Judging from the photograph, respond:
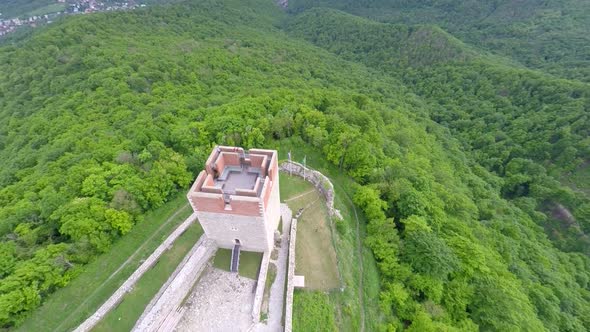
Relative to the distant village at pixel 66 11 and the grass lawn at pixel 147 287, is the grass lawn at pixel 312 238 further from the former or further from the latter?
the distant village at pixel 66 11

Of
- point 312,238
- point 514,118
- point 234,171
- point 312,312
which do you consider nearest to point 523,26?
point 514,118

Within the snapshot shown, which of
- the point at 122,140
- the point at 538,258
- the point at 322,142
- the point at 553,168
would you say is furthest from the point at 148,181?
the point at 553,168

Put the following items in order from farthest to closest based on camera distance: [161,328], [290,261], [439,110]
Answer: [439,110] < [290,261] < [161,328]

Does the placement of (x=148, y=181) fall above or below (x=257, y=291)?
above

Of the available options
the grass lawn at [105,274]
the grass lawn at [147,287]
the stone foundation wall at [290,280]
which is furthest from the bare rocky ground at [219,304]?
the grass lawn at [105,274]

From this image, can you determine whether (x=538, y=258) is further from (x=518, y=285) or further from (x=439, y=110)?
(x=439, y=110)

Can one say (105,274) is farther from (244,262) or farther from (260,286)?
(260,286)

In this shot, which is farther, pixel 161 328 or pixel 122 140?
pixel 122 140
